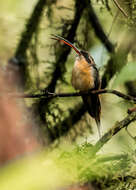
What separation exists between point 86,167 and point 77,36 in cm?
154

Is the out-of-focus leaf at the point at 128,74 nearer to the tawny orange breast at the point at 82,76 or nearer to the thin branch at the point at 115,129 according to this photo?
the thin branch at the point at 115,129

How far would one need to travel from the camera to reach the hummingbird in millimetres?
2286

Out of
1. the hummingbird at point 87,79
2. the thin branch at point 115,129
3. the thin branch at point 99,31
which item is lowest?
the thin branch at point 115,129

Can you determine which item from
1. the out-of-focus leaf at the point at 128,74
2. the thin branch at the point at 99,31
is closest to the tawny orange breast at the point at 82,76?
the thin branch at the point at 99,31

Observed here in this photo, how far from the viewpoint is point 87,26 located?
8.48 ft

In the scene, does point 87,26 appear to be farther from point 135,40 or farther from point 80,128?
point 80,128

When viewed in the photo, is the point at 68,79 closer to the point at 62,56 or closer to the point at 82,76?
the point at 62,56

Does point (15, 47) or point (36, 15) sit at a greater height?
point (36, 15)

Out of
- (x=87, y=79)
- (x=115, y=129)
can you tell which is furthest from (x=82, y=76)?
(x=115, y=129)

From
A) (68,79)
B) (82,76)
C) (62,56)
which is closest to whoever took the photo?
(82,76)

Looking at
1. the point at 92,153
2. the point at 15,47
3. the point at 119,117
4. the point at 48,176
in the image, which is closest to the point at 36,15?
the point at 15,47

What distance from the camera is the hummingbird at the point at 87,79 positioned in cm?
229

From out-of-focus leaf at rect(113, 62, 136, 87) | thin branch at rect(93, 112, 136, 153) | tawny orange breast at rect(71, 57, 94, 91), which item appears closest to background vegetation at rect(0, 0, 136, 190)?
thin branch at rect(93, 112, 136, 153)

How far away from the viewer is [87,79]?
7.70ft
